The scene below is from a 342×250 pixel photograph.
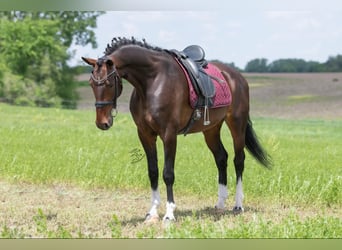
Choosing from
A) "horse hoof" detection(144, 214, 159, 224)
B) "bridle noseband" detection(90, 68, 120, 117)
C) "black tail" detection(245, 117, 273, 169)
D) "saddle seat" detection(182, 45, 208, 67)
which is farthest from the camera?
"black tail" detection(245, 117, 273, 169)

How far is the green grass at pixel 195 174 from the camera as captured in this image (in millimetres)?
5316

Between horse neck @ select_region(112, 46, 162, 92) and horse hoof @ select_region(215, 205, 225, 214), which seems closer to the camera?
horse neck @ select_region(112, 46, 162, 92)

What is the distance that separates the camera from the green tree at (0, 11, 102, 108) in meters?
28.6

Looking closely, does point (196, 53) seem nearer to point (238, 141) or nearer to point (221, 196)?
point (238, 141)

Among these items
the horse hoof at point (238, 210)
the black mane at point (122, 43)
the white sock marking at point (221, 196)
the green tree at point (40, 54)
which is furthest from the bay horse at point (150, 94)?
the green tree at point (40, 54)

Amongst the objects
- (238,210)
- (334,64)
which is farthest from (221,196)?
(334,64)

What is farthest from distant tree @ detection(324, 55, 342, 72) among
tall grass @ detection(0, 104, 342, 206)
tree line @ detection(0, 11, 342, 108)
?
tall grass @ detection(0, 104, 342, 206)

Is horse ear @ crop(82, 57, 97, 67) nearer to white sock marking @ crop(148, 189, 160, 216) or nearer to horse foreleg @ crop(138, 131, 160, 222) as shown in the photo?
horse foreleg @ crop(138, 131, 160, 222)

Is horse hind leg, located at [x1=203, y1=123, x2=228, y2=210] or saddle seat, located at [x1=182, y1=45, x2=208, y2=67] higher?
saddle seat, located at [x1=182, y1=45, x2=208, y2=67]

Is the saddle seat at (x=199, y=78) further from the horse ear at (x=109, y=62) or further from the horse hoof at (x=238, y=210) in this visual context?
the horse hoof at (x=238, y=210)

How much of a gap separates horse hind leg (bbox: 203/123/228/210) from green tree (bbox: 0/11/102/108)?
1998 cm

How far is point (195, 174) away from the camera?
8297mm

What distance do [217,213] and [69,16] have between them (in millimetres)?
26794

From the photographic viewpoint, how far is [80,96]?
27906 mm
